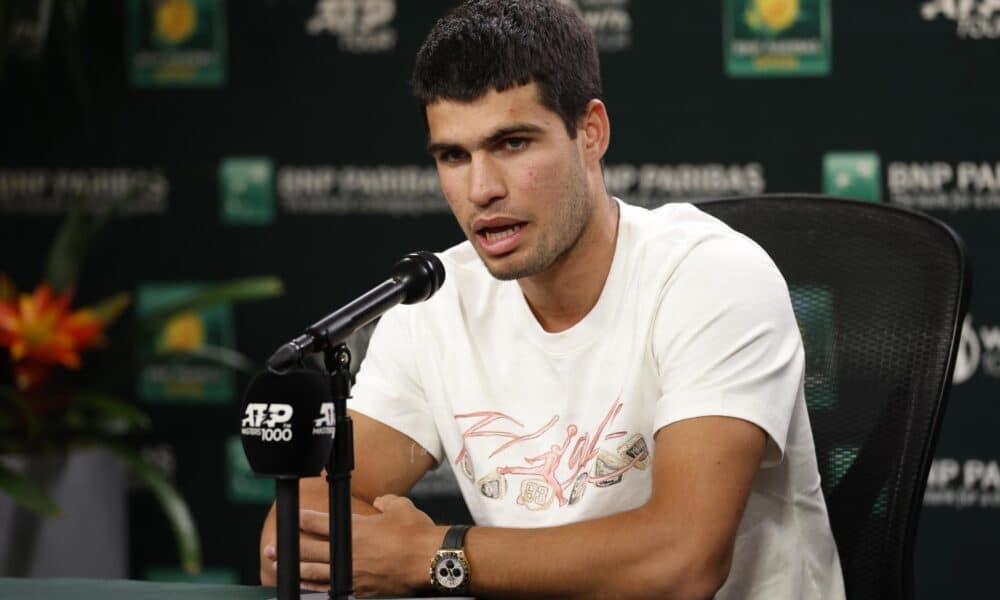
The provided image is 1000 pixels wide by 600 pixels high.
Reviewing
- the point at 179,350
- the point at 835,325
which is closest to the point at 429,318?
the point at 835,325

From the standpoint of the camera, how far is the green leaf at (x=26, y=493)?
304cm

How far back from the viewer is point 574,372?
74.1 inches

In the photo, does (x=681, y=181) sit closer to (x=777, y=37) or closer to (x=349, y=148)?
(x=777, y=37)

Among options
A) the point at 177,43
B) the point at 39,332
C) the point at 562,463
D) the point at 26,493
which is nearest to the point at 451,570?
the point at 562,463

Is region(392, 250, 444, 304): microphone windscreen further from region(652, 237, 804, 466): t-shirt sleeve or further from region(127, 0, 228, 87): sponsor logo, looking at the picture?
region(127, 0, 228, 87): sponsor logo

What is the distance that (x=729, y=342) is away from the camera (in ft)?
5.68

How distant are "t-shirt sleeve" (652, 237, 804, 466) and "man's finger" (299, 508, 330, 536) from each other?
439 millimetres

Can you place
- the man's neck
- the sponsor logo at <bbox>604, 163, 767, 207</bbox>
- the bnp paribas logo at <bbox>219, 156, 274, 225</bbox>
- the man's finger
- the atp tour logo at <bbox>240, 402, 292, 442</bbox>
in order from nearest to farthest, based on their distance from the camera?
the atp tour logo at <bbox>240, 402, 292, 442</bbox>, the man's finger, the man's neck, the sponsor logo at <bbox>604, 163, 767, 207</bbox>, the bnp paribas logo at <bbox>219, 156, 274, 225</bbox>

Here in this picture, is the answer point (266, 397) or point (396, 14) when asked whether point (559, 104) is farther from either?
point (396, 14)

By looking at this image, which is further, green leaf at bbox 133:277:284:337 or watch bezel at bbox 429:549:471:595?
green leaf at bbox 133:277:284:337

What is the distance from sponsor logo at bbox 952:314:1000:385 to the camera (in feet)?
10.5

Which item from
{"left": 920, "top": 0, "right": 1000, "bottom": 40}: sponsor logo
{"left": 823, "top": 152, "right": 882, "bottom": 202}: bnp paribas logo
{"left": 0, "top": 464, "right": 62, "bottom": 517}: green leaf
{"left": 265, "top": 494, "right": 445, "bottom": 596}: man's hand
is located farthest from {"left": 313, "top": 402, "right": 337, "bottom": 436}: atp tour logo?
{"left": 920, "top": 0, "right": 1000, "bottom": 40}: sponsor logo

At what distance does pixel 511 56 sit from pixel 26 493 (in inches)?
70.2

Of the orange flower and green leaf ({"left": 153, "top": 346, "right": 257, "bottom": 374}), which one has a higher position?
the orange flower
